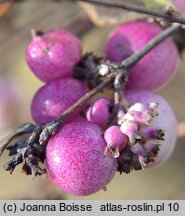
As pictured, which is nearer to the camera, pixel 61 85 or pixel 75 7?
pixel 61 85

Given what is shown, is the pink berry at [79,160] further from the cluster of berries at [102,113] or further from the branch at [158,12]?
the branch at [158,12]

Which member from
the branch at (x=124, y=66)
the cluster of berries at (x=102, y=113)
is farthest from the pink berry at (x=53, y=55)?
the branch at (x=124, y=66)

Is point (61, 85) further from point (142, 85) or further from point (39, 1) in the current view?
point (39, 1)

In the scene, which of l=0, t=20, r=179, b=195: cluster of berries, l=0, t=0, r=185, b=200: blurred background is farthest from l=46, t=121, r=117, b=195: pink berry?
l=0, t=0, r=185, b=200: blurred background

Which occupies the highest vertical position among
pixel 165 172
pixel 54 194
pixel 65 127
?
pixel 65 127

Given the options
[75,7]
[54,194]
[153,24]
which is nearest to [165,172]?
[54,194]

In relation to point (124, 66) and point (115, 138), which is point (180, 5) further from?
point (115, 138)
